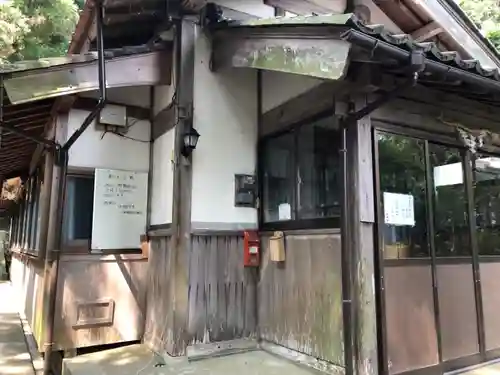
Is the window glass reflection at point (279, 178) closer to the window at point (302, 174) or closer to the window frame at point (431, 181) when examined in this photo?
the window at point (302, 174)

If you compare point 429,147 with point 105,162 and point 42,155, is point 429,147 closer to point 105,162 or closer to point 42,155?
point 105,162

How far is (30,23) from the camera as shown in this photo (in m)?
9.19

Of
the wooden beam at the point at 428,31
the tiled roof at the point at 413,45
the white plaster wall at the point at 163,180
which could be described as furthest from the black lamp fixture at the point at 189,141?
the wooden beam at the point at 428,31

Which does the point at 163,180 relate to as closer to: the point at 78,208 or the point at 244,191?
the point at 244,191

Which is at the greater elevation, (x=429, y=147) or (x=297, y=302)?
(x=429, y=147)

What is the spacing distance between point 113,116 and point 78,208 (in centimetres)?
118

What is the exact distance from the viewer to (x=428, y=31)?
6.13 m

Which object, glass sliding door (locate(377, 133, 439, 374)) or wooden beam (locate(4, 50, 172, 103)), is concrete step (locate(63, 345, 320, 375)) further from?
wooden beam (locate(4, 50, 172, 103))

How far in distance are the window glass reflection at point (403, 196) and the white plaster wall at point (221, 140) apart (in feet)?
5.47

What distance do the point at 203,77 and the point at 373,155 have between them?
2.18 meters

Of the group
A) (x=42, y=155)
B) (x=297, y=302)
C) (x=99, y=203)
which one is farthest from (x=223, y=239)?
(x=42, y=155)

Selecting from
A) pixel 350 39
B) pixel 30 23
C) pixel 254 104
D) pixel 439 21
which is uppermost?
pixel 30 23

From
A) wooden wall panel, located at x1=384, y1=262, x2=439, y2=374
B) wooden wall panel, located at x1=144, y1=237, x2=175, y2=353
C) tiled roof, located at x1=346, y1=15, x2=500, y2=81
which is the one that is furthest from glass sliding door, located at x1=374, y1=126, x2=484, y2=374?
wooden wall panel, located at x1=144, y1=237, x2=175, y2=353

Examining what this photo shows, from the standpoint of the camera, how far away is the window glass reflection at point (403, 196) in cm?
370
